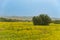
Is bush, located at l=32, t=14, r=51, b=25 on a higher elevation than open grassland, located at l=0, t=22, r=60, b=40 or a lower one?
higher

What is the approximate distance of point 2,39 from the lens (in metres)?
15.0

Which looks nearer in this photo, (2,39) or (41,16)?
(2,39)

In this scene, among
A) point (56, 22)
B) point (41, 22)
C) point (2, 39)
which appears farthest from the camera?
point (56, 22)

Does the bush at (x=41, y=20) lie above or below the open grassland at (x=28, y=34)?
above

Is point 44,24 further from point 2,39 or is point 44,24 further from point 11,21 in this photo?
point 2,39

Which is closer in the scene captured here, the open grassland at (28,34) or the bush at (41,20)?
the open grassland at (28,34)

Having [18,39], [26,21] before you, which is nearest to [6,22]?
[26,21]

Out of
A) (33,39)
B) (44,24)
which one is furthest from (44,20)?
(33,39)

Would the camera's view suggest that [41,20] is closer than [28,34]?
No

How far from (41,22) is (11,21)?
466 centimetres

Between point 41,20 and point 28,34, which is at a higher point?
point 41,20

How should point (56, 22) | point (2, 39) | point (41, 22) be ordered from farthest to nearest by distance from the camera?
point (56, 22) < point (41, 22) < point (2, 39)

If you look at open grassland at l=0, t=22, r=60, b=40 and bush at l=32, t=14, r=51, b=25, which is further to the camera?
bush at l=32, t=14, r=51, b=25

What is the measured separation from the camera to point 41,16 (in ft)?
101
